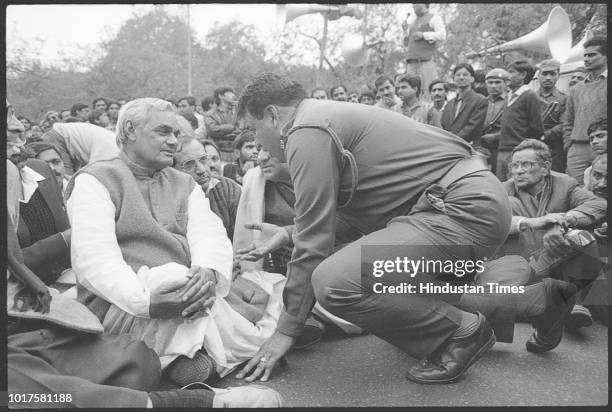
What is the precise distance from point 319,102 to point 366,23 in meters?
5.16

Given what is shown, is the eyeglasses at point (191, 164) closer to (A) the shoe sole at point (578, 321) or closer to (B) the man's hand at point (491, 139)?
(A) the shoe sole at point (578, 321)

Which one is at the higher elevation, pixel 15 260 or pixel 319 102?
pixel 319 102

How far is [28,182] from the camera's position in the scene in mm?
2855

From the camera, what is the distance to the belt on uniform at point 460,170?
7.88 feet

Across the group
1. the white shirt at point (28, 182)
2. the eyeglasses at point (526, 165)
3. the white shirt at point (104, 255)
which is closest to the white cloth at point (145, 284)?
the white shirt at point (104, 255)

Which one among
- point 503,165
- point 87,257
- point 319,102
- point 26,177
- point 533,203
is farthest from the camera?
point 503,165

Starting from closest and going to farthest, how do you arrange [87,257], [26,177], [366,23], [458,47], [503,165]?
1. [87,257]
2. [26,177]
3. [503,165]
4. [366,23]
5. [458,47]

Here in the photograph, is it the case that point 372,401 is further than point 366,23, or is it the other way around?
point 366,23

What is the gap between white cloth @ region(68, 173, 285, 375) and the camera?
2289 mm

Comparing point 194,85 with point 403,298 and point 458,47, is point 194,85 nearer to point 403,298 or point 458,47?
point 458,47

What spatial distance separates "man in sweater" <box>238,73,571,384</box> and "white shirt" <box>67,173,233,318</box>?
42cm

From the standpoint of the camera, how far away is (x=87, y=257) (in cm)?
231

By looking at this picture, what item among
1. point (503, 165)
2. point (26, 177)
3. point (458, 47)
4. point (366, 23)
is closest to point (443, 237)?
point (26, 177)

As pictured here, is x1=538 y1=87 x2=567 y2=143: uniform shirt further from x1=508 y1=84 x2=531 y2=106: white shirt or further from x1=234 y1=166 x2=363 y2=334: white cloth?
x1=234 y1=166 x2=363 y2=334: white cloth
